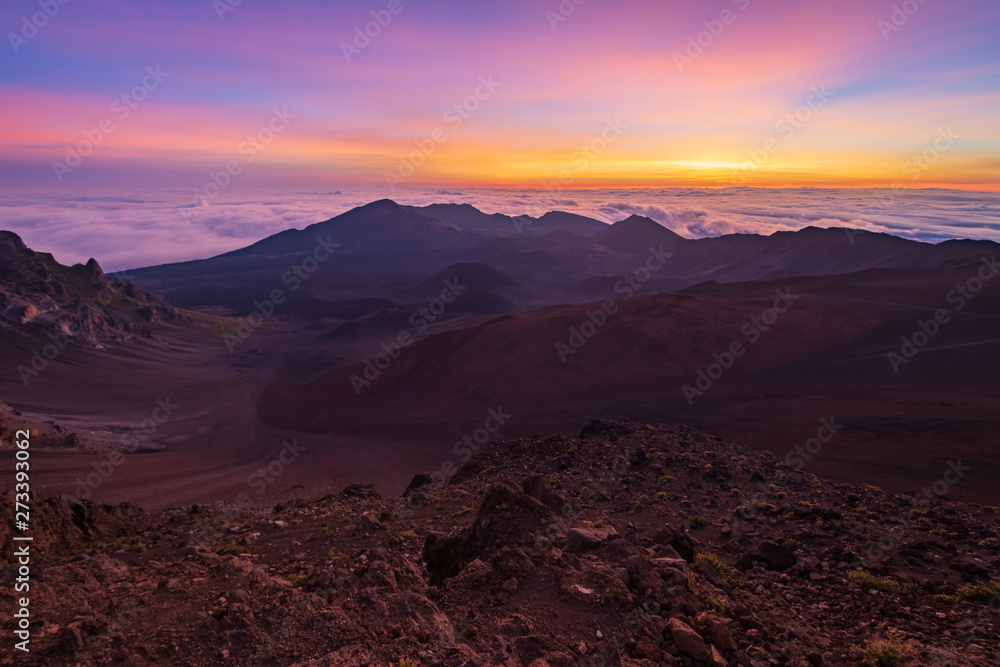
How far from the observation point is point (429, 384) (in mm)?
45656

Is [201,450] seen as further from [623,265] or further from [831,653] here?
[623,265]

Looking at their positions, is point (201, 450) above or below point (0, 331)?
below

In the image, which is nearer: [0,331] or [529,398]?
[529,398]

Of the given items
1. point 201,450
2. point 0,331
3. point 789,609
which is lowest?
point 201,450

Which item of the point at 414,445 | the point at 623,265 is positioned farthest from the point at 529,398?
the point at 623,265

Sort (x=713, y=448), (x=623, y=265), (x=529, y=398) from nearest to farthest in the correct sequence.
→ (x=713, y=448) → (x=529, y=398) → (x=623, y=265)

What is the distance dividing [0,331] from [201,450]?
37.5 meters

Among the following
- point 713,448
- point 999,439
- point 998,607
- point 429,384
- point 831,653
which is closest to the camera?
point 831,653
